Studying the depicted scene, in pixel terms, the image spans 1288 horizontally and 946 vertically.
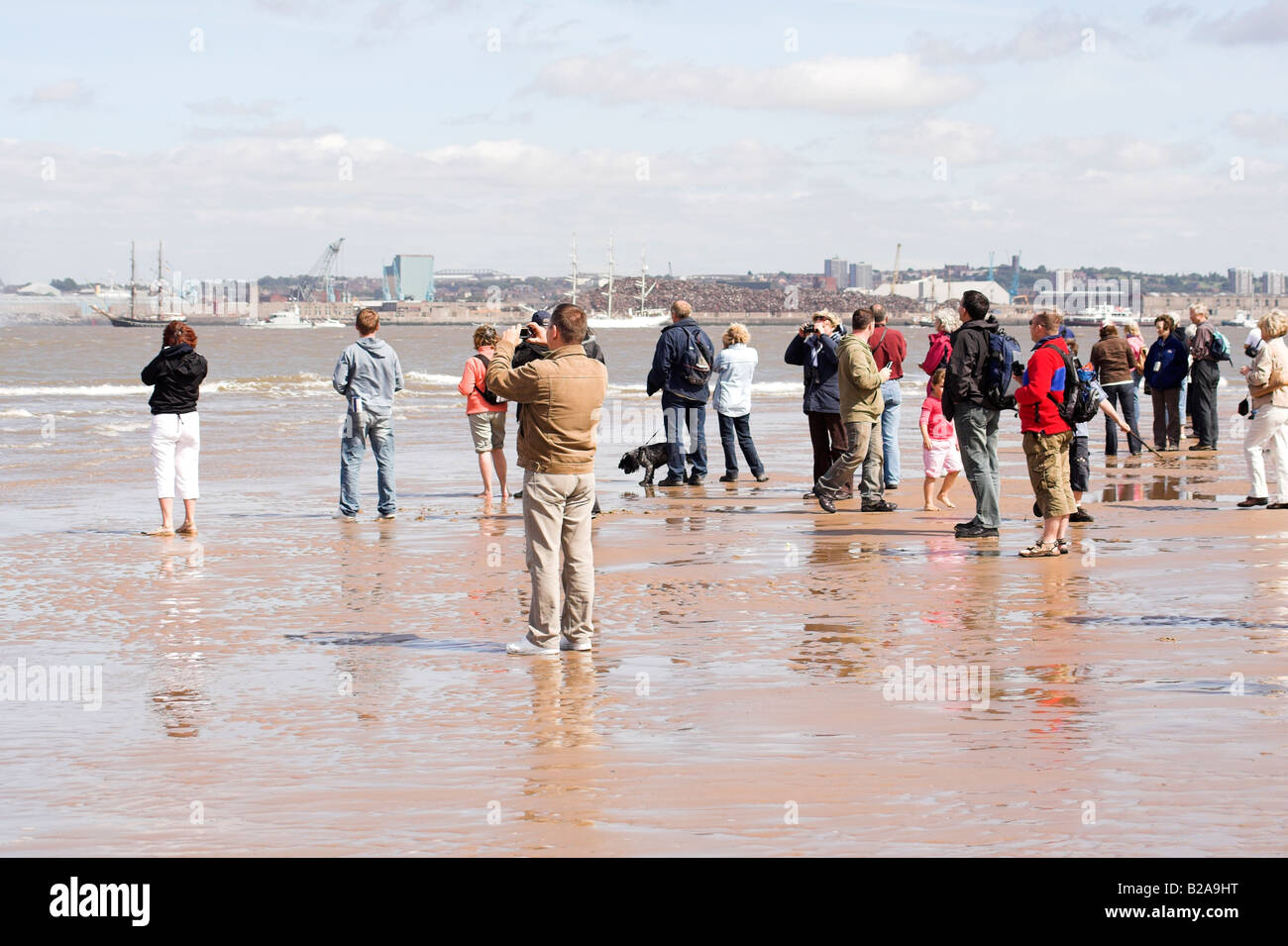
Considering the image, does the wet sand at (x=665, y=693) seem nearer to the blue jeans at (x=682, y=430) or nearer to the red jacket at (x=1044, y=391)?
the red jacket at (x=1044, y=391)

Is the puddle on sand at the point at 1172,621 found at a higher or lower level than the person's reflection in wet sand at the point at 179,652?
higher

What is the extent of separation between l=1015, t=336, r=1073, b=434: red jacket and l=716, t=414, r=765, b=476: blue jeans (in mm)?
5497

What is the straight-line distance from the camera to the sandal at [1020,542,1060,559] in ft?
34.4

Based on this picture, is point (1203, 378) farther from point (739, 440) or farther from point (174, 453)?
point (174, 453)

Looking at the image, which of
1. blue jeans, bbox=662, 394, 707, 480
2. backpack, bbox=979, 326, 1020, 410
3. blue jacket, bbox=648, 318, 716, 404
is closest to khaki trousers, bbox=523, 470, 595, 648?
backpack, bbox=979, 326, 1020, 410

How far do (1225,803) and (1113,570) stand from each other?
5236 millimetres

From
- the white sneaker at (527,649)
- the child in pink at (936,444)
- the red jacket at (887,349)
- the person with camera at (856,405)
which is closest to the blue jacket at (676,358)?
the red jacket at (887,349)

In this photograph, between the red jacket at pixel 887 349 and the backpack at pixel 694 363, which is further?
the backpack at pixel 694 363

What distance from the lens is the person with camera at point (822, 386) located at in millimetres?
13734

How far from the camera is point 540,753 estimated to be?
571cm

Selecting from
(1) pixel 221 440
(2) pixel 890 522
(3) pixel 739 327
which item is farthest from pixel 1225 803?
(1) pixel 221 440

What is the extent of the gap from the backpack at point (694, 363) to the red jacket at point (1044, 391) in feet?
16.4

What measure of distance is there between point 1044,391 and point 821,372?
3.34 meters

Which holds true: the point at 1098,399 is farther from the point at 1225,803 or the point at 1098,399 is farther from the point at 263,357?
the point at 263,357
